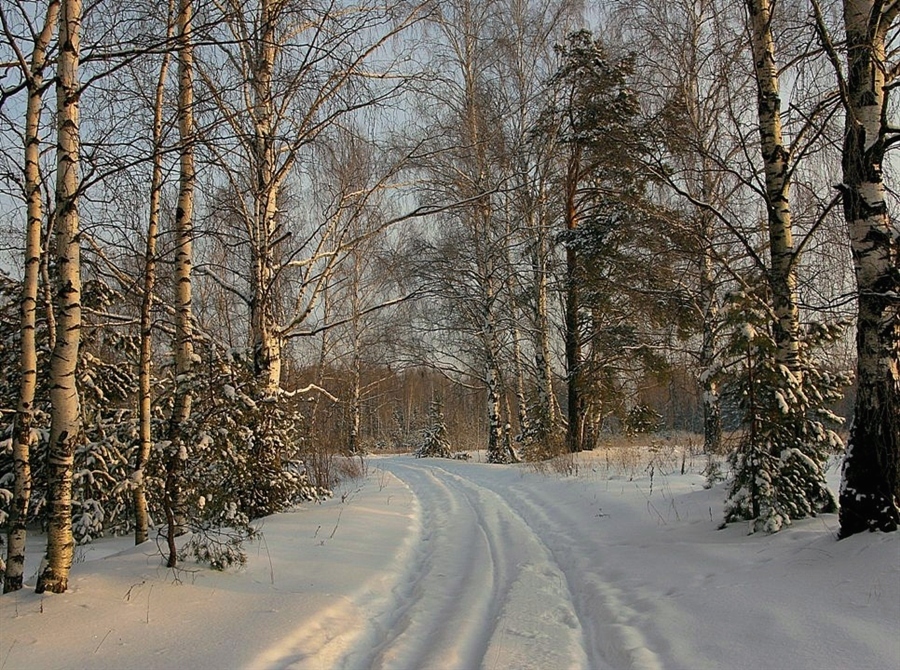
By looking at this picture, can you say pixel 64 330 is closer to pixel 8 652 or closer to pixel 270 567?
pixel 8 652

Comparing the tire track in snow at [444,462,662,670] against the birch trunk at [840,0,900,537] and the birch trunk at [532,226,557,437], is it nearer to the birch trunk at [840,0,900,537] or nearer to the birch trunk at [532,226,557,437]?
the birch trunk at [840,0,900,537]

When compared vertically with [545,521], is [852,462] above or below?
above

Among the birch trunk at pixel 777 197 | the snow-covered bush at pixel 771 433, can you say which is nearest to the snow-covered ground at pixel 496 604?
the snow-covered bush at pixel 771 433

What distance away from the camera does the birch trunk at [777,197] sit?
6.01 metres

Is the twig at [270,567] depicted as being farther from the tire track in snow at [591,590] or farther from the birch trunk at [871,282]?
the birch trunk at [871,282]

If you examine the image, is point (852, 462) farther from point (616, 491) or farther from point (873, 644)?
point (616, 491)

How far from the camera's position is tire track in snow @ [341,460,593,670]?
3584mm

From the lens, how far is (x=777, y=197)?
610 centimetres

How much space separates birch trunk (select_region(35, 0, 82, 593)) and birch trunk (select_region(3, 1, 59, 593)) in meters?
0.27

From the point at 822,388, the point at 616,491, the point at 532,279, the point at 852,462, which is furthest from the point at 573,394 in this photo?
the point at 852,462

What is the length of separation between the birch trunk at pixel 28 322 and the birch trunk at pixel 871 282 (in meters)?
6.17

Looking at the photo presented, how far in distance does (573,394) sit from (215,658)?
14.0 m

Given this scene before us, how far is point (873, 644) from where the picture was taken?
10.1 feet

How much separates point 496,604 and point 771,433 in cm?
304
